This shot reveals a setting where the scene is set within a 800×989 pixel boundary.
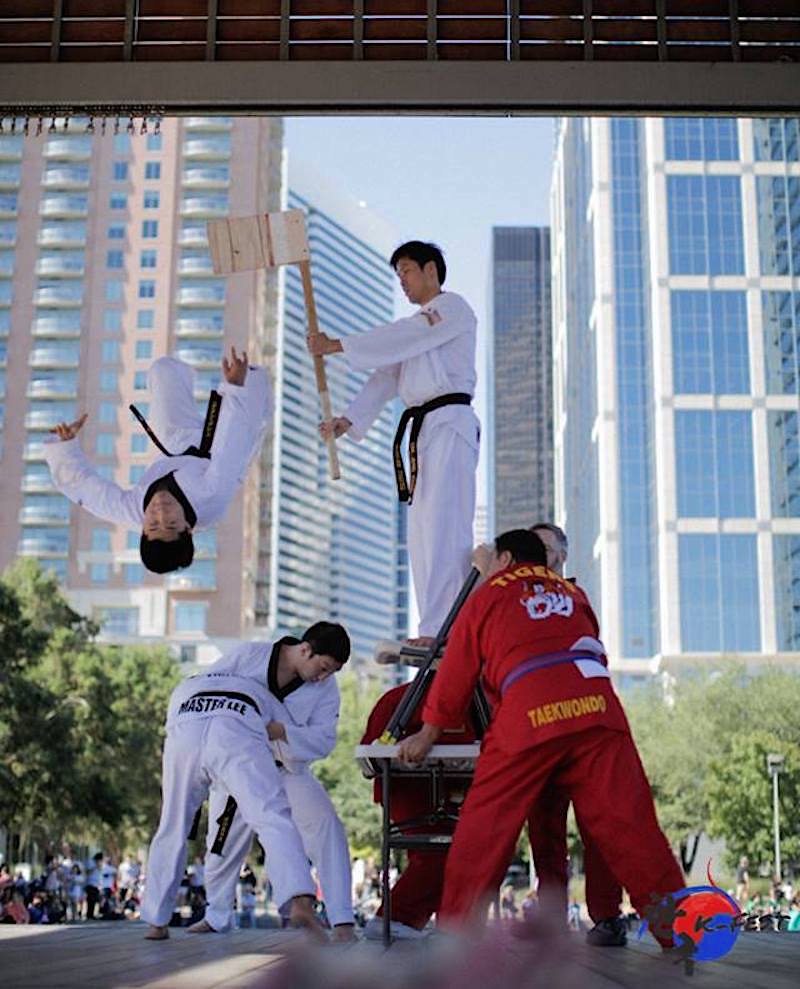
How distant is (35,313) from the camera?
58.9 metres

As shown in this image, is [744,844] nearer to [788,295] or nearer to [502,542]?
[502,542]

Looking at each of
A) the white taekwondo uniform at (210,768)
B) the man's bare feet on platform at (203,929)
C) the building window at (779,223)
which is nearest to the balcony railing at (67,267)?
the building window at (779,223)

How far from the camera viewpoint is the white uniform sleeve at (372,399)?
190 inches

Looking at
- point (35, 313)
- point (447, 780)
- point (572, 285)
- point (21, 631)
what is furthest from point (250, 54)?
point (572, 285)

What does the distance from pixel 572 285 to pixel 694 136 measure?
15110 millimetres

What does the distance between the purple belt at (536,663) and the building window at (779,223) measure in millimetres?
55989

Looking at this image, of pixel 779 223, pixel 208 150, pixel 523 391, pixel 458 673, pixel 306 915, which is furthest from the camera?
pixel 523 391

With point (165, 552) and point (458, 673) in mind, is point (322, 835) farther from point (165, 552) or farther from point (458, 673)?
point (458, 673)

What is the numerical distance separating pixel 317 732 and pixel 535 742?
4.85 ft

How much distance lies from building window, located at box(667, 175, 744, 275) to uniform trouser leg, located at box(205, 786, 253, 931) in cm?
5486

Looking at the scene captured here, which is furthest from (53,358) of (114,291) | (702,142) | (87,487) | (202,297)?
(87,487)

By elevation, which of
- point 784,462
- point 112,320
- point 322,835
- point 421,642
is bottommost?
point 322,835

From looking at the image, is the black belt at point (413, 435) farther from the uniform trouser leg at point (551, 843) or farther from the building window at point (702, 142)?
the building window at point (702, 142)

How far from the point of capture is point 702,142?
5894 cm
